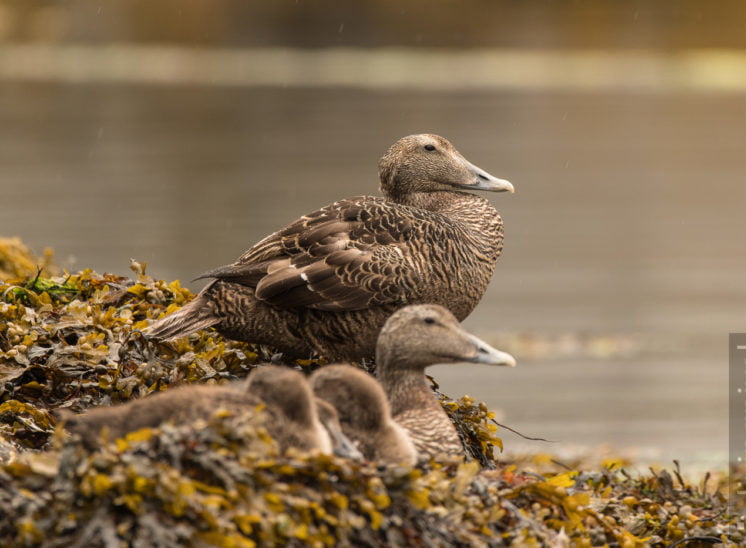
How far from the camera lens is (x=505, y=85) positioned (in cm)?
2359

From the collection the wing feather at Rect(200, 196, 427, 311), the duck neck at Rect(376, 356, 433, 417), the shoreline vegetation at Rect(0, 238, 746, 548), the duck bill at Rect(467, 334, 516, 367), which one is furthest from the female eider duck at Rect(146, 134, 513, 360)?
the duck bill at Rect(467, 334, 516, 367)

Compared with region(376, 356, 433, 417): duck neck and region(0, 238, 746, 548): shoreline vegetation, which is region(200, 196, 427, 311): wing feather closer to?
region(0, 238, 746, 548): shoreline vegetation

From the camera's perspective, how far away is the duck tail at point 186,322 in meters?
4.82

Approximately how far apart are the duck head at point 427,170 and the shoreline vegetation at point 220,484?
108 cm

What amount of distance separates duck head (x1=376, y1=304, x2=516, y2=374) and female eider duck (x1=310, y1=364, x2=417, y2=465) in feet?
1.32

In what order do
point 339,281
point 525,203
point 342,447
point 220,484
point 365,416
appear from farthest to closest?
point 525,203
point 339,281
point 365,416
point 342,447
point 220,484

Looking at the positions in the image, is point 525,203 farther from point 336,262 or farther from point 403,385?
point 403,385

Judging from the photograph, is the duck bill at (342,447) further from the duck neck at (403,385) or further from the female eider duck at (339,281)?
the female eider duck at (339,281)

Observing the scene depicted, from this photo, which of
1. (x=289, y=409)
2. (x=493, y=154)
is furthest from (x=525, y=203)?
(x=289, y=409)

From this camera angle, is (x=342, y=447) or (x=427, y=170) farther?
(x=427, y=170)

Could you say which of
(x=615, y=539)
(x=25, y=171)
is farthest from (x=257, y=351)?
(x=25, y=171)

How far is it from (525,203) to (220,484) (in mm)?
10820

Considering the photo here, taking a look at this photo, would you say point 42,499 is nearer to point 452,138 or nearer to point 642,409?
point 642,409

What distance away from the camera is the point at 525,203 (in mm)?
13828
